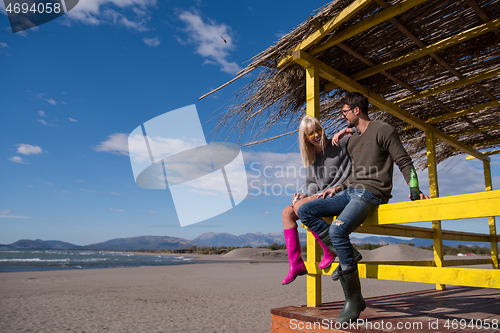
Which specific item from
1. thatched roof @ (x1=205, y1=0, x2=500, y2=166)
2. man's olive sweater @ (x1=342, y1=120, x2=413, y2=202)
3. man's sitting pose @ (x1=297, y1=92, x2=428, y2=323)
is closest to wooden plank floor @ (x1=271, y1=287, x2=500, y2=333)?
man's sitting pose @ (x1=297, y1=92, x2=428, y2=323)

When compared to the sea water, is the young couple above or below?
above

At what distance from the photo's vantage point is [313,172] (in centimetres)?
269

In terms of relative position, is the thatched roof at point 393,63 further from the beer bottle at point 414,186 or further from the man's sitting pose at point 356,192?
the beer bottle at point 414,186

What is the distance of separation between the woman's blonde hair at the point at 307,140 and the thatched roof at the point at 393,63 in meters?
0.98

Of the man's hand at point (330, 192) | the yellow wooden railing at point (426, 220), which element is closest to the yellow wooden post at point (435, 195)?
the yellow wooden railing at point (426, 220)

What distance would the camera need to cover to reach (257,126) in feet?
13.2

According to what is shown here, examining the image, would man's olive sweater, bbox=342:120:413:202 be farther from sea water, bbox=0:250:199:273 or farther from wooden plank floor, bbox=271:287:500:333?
sea water, bbox=0:250:199:273

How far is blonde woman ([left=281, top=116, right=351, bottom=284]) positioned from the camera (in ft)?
8.35

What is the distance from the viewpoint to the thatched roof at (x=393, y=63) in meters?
2.90

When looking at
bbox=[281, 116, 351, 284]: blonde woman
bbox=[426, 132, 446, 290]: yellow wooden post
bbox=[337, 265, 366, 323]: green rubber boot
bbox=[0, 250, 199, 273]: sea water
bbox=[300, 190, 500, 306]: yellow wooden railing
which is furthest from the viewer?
bbox=[0, 250, 199, 273]: sea water

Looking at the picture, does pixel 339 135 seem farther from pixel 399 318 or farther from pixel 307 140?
pixel 399 318

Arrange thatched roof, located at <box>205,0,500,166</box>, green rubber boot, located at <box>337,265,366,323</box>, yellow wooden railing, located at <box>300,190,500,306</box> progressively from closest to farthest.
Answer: yellow wooden railing, located at <box>300,190,500,306</box>
green rubber boot, located at <box>337,265,366,323</box>
thatched roof, located at <box>205,0,500,166</box>

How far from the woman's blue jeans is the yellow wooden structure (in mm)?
170

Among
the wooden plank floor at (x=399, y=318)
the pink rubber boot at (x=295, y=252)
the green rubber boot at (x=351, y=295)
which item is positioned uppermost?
the pink rubber boot at (x=295, y=252)
